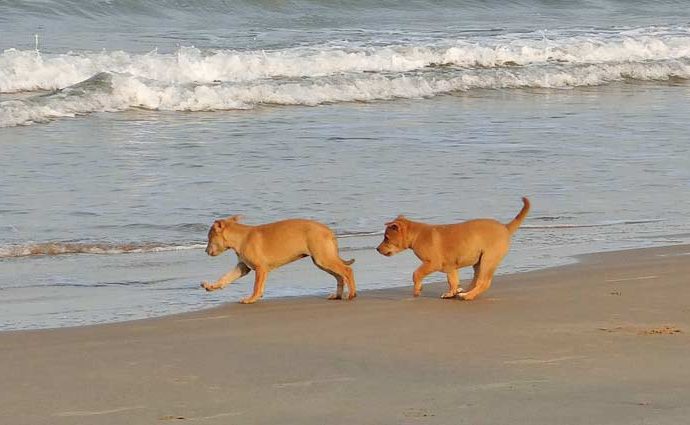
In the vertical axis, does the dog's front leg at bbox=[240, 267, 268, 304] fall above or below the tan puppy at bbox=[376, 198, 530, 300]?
below

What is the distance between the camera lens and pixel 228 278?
23.9ft

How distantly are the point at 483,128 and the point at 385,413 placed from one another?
1076 centimetres

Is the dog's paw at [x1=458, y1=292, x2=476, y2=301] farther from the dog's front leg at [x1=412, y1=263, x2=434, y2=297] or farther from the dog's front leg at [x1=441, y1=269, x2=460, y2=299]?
the dog's front leg at [x1=412, y1=263, x2=434, y2=297]

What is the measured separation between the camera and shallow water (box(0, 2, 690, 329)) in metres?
8.52

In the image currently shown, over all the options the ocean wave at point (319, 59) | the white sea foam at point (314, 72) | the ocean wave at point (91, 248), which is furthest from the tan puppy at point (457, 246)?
the ocean wave at point (319, 59)

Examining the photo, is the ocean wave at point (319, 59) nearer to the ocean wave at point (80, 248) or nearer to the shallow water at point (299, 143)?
the shallow water at point (299, 143)

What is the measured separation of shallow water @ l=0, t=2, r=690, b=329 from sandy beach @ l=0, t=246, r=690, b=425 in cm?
77

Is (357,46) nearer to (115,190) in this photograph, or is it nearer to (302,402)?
(115,190)

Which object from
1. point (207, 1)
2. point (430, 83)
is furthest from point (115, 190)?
point (207, 1)

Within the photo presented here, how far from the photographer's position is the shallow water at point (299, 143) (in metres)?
8.52

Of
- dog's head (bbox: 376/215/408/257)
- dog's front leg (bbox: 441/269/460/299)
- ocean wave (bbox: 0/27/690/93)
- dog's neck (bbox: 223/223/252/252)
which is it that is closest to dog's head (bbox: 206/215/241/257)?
dog's neck (bbox: 223/223/252/252)

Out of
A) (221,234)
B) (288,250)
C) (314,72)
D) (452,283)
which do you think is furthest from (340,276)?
(314,72)

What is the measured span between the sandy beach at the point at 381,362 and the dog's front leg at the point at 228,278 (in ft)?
0.70

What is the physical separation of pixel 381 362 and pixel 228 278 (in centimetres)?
193
